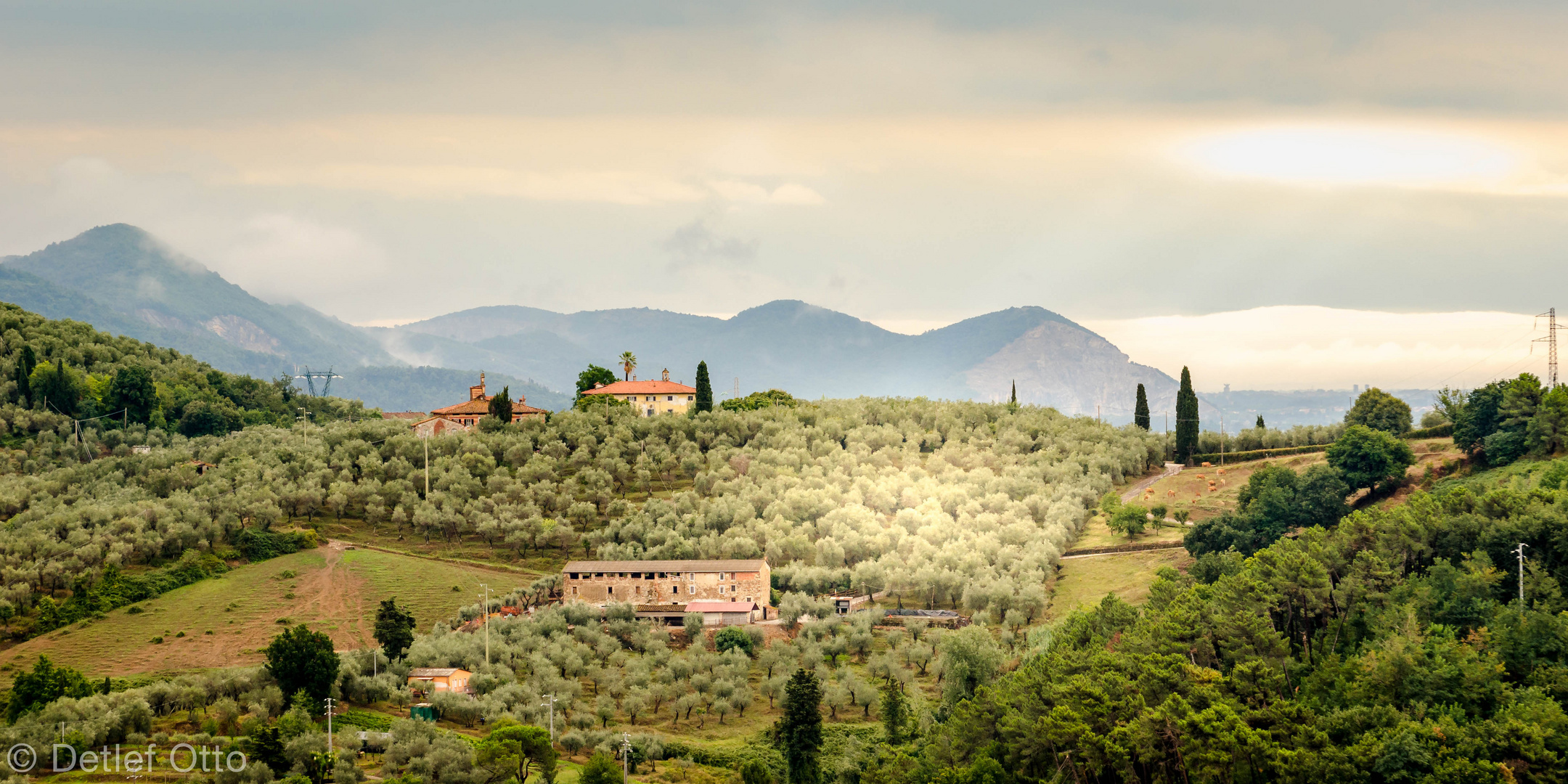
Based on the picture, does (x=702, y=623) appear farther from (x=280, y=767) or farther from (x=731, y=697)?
(x=280, y=767)

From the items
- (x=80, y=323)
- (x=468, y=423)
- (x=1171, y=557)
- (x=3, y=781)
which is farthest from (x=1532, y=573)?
(x=80, y=323)

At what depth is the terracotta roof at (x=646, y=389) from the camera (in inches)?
4783

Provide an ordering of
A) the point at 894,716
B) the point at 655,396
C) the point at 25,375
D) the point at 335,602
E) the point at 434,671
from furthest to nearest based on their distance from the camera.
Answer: the point at 655,396 → the point at 25,375 → the point at 335,602 → the point at 434,671 → the point at 894,716

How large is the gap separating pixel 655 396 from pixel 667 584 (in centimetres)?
4657

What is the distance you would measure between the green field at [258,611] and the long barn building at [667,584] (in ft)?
16.7

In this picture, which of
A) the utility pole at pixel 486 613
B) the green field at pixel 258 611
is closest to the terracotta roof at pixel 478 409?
the green field at pixel 258 611

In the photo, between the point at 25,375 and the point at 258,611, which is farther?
the point at 25,375

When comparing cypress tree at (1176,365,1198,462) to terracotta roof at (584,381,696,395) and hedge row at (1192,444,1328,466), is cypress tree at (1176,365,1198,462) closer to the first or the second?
hedge row at (1192,444,1328,466)

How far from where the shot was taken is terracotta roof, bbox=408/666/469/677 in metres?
59.8

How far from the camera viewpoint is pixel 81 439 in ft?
321

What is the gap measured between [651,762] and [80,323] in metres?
107

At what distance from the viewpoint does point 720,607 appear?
243 feet

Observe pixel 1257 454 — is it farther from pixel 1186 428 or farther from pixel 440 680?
pixel 440 680

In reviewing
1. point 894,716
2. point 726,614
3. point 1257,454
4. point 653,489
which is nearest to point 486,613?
point 726,614
